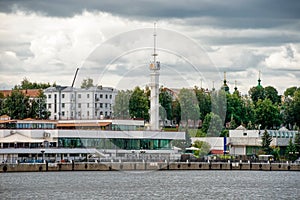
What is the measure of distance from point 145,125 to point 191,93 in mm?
29040

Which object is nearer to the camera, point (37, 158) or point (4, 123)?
point (37, 158)

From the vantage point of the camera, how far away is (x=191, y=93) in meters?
165

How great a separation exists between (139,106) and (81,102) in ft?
48.1

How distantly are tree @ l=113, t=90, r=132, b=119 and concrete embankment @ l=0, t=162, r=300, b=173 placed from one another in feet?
118

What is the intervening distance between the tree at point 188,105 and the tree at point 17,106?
92.7 ft

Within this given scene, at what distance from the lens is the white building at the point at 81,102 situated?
16300 centimetres

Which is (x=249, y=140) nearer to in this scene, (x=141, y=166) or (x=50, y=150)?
(x=141, y=166)

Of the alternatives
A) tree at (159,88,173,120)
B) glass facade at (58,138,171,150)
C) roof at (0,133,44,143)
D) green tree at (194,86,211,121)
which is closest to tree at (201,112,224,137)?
green tree at (194,86,211,121)

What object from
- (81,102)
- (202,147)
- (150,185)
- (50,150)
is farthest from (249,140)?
(150,185)

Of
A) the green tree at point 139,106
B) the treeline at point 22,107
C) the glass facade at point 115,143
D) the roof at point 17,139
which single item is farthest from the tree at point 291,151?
the treeline at point 22,107

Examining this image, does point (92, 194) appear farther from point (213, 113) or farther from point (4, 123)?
point (213, 113)

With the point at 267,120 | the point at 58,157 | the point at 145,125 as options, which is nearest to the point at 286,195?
the point at 58,157

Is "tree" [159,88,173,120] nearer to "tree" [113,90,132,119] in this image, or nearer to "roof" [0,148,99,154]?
"tree" [113,90,132,119]

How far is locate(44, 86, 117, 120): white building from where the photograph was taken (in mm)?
163000
